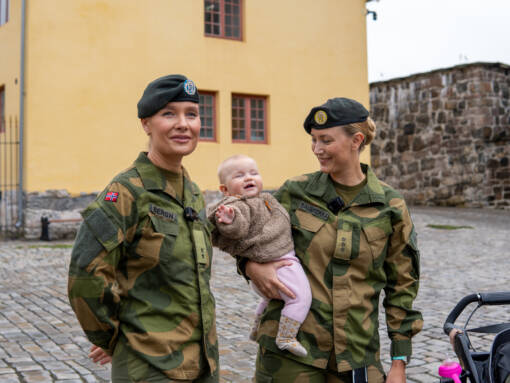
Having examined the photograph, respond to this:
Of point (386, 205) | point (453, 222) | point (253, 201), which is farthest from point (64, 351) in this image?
point (453, 222)

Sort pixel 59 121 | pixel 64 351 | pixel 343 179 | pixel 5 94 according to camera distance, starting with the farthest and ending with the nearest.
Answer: pixel 5 94, pixel 59 121, pixel 64 351, pixel 343 179

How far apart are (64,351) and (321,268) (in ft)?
11.6

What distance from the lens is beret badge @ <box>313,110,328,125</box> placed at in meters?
2.79

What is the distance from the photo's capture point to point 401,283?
280cm

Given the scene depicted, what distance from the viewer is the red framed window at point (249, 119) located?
16875mm

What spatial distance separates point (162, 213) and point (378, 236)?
38.0 inches

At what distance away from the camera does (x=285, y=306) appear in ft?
8.90

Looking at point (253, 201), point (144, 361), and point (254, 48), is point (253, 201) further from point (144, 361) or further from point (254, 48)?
point (254, 48)

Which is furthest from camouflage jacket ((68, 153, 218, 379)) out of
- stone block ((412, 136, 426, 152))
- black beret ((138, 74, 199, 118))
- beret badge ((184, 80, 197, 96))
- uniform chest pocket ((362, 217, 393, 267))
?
stone block ((412, 136, 426, 152))

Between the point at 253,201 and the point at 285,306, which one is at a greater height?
the point at 253,201

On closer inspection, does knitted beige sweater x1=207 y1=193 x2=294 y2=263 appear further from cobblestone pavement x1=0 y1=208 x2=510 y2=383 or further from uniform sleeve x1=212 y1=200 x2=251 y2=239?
cobblestone pavement x1=0 y1=208 x2=510 y2=383

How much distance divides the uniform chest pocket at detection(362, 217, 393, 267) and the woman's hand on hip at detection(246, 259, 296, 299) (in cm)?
36

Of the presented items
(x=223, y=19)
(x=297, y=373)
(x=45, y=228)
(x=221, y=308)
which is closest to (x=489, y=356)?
(x=297, y=373)

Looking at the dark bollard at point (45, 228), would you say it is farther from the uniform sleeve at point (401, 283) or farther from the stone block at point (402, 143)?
the stone block at point (402, 143)
